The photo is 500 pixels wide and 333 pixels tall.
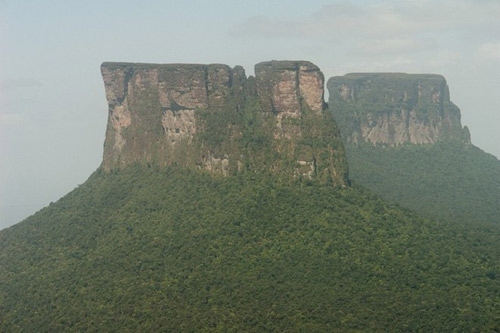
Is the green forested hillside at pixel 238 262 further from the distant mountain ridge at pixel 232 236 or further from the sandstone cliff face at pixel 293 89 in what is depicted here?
the sandstone cliff face at pixel 293 89

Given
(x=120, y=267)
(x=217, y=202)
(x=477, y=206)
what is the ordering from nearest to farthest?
(x=120, y=267) < (x=217, y=202) < (x=477, y=206)

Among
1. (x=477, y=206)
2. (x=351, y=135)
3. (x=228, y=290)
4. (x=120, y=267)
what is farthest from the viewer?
(x=351, y=135)

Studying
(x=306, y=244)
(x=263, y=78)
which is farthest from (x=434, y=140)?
(x=306, y=244)

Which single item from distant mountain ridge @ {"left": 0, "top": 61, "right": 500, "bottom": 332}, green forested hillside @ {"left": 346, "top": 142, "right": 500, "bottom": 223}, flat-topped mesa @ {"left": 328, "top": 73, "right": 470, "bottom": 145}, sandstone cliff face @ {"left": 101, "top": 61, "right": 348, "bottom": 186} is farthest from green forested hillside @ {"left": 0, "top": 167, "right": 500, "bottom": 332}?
flat-topped mesa @ {"left": 328, "top": 73, "right": 470, "bottom": 145}

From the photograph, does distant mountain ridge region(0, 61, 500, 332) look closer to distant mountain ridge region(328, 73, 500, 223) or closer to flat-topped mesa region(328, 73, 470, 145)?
distant mountain ridge region(328, 73, 500, 223)

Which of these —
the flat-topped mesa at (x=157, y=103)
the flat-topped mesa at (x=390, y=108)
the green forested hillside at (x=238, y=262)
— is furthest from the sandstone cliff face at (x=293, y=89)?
the flat-topped mesa at (x=390, y=108)

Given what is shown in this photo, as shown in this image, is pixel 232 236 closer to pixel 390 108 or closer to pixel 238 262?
pixel 238 262

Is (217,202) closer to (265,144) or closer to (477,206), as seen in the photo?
(265,144)
